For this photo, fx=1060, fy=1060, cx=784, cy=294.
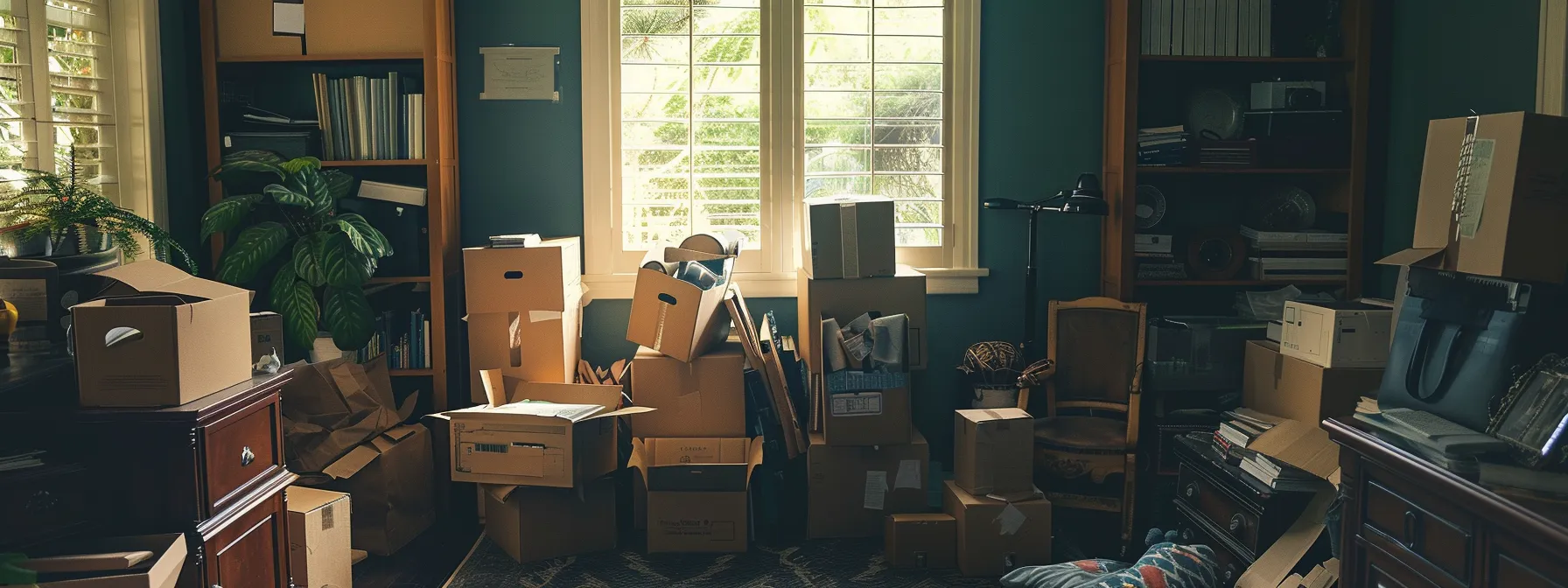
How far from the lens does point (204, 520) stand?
87.2 inches

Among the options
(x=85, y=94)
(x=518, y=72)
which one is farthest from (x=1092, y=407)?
(x=85, y=94)

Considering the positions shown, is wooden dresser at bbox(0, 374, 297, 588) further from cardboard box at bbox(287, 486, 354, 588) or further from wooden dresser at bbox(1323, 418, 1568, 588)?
wooden dresser at bbox(1323, 418, 1568, 588)

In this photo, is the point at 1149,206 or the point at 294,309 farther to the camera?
the point at 1149,206

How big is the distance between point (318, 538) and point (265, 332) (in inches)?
25.0

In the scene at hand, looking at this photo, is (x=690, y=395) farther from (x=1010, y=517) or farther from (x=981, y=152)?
(x=981, y=152)

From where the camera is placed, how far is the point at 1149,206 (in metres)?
4.25

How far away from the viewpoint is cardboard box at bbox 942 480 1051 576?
350 centimetres

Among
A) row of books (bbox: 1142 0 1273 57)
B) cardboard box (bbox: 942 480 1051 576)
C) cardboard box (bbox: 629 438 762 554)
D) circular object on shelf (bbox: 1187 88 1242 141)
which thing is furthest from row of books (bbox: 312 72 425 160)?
circular object on shelf (bbox: 1187 88 1242 141)

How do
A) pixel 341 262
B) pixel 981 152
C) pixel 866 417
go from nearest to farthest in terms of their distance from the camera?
pixel 341 262
pixel 866 417
pixel 981 152

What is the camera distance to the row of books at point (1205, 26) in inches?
159

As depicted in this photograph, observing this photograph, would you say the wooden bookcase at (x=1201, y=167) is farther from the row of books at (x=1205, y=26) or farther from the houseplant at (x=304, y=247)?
the houseplant at (x=304, y=247)

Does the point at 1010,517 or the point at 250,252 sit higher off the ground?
the point at 250,252

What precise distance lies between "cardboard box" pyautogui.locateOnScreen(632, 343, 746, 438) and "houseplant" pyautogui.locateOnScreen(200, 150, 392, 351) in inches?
39.0

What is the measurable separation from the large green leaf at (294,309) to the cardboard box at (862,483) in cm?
177
